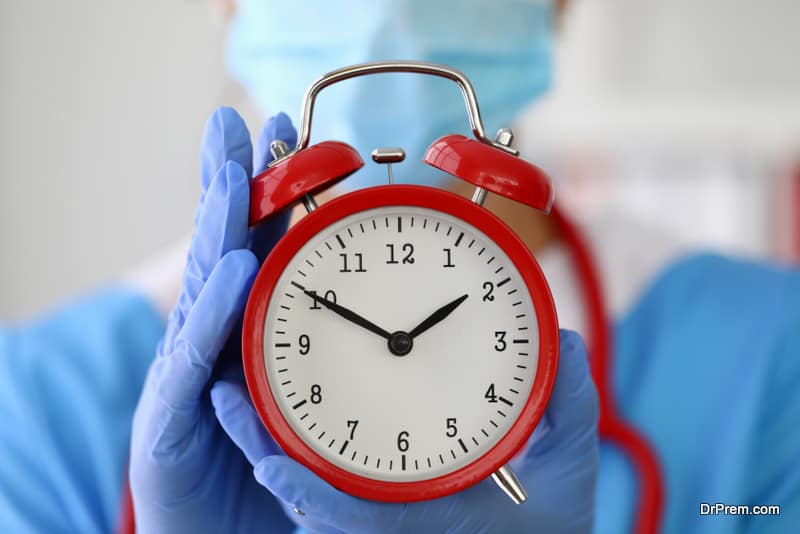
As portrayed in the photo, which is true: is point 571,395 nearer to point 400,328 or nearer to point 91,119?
point 400,328

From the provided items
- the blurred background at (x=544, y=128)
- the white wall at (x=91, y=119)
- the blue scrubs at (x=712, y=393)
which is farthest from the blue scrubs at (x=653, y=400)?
the white wall at (x=91, y=119)

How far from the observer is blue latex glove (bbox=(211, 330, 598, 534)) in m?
0.68

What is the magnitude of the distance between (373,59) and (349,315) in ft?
1.61

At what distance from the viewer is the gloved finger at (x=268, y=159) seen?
0.81 metres

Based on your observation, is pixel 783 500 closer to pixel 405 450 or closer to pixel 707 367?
pixel 707 367

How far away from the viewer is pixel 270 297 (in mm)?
692

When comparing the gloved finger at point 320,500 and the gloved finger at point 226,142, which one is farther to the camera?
the gloved finger at point 226,142

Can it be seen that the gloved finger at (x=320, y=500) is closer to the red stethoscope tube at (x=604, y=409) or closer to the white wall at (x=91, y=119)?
the red stethoscope tube at (x=604, y=409)

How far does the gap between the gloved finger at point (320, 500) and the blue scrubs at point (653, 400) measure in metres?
0.49

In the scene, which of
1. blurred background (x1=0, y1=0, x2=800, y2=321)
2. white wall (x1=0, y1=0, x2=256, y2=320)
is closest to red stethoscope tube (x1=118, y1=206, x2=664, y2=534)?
blurred background (x1=0, y1=0, x2=800, y2=321)

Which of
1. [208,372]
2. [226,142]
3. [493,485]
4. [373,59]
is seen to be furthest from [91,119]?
[493,485]

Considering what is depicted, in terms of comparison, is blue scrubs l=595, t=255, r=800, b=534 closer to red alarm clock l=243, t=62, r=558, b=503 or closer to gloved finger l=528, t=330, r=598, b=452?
gloved finger l=528, t=330, r=598, b=452

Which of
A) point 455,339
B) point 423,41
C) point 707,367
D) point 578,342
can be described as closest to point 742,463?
point 707,367

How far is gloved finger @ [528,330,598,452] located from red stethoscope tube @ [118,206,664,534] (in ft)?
0.90
